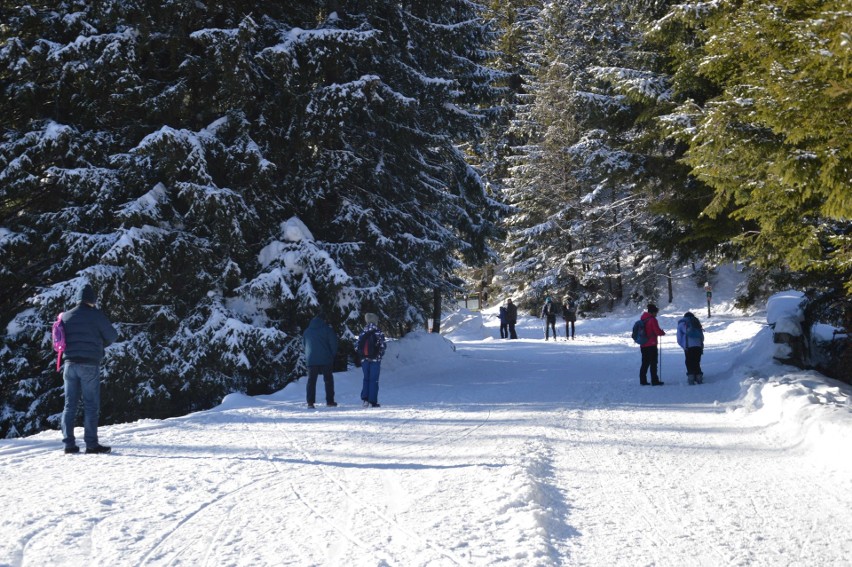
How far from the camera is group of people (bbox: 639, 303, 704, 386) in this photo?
13945mm

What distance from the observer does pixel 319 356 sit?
11961 millimetres

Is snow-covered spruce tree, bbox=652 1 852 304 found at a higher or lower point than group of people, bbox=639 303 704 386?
higher

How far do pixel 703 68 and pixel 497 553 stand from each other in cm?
735

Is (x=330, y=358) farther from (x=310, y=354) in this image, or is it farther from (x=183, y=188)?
(x=183, y=188)

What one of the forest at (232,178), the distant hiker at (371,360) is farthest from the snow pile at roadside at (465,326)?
the distant hiker at (371,360)

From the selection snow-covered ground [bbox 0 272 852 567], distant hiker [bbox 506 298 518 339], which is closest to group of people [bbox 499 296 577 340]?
distant hiker [bbox 506 298 518 339]

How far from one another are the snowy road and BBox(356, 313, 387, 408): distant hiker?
0.35 m

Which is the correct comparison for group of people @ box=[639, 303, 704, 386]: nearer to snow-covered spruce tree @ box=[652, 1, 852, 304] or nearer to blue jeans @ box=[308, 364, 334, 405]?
snow-covered spruce tree @ box=[652, 1, 852, 304]

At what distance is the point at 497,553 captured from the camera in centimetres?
452

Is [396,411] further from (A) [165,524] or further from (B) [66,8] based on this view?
(B) [66,8]

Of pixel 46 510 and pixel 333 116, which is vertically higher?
pixel 333 116

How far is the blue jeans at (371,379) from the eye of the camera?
1189 cm

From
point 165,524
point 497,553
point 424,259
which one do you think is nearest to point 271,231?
point 424,259

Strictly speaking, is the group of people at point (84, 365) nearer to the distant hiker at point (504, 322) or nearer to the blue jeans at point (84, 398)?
the blue jeans at point (84, 398)
